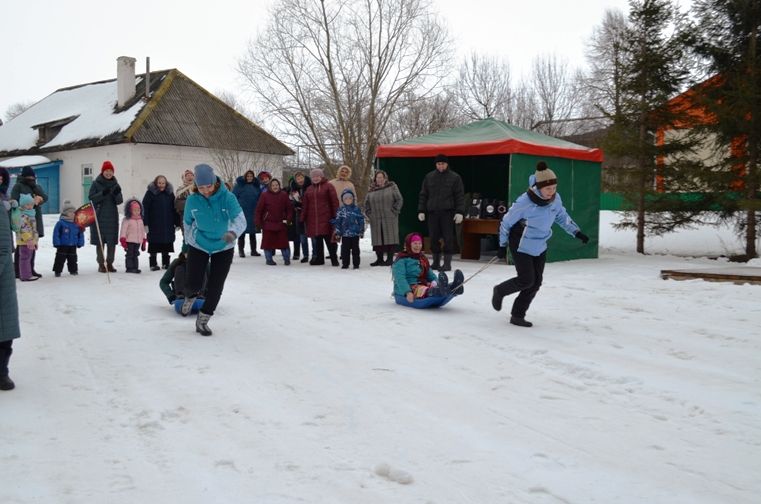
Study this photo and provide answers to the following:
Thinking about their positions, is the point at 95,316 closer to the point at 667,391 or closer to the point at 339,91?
the point at 667,391

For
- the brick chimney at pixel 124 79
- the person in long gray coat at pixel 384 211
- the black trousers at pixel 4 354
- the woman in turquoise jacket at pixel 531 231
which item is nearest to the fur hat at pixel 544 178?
the woman in turquoise jacket at pixel 531 231

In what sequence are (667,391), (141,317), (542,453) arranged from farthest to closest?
(141,317)
(667,391)
(542,453)

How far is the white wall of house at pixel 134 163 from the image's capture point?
33.5m

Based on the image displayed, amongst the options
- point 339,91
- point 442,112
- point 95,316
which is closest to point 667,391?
point 95,316

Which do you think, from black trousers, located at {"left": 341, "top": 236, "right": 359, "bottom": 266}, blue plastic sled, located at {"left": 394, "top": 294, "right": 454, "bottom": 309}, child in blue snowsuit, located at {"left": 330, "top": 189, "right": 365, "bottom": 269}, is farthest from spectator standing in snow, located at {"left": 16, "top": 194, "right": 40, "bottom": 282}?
blue plastic sled, located at {"left": 394, "top": 294, "right": 454, "bottom": 309}

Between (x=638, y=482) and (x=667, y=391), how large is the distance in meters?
1.69

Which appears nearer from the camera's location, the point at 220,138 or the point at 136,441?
the point at 136,441

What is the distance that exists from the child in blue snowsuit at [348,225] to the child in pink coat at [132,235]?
10.4ft

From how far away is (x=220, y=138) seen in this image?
36375mm

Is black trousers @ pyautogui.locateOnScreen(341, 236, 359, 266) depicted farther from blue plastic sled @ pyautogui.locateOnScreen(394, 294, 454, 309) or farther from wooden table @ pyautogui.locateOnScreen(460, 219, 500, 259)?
blue plastic sled @ pyautogui.locateOnScreen(394, 294, 454, 309)

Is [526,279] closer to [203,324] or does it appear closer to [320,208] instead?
[203,324]

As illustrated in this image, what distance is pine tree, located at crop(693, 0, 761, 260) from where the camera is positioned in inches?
583

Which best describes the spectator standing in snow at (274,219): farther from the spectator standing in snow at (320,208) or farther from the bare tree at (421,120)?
the bare tree at (421,120)

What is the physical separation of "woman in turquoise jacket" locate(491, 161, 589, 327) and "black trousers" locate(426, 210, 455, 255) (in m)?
4.45
